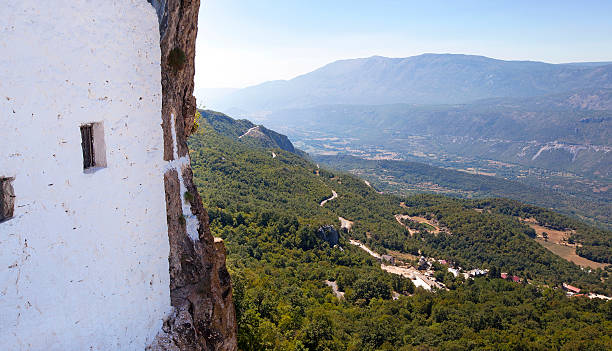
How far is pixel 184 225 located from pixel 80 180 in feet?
11.9

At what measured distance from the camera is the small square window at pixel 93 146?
7660 mm

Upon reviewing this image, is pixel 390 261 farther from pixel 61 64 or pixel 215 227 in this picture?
pixel 61 64

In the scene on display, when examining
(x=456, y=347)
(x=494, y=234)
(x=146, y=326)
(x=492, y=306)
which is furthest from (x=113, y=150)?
(x=494, y=234)

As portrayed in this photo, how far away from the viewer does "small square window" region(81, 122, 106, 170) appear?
7.66m

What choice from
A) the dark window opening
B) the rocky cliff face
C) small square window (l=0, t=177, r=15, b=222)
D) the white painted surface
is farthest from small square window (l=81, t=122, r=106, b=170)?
the rocky cliff face

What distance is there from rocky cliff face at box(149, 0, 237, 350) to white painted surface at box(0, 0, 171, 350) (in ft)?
2.21

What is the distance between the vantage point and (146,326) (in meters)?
8.62

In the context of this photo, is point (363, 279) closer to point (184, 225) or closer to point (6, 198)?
point (184, 225)

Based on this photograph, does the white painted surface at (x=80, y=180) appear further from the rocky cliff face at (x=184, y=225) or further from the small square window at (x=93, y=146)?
the rocky cliff face at (x=184, y=225)

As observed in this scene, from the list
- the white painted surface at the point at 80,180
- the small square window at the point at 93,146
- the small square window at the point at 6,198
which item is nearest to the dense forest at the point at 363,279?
the white painted surface at the point at 80,180

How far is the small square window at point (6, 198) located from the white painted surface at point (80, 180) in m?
0.12

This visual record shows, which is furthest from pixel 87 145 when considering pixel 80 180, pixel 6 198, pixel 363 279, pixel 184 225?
pixel 363 279

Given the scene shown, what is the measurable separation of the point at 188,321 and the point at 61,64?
7.13m

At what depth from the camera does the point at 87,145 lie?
7.68 m
